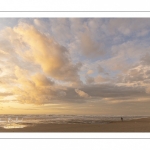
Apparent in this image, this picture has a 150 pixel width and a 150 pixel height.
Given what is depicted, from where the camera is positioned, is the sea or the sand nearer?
the sand

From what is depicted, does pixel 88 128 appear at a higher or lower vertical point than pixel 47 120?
lower

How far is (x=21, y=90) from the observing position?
10.5 metres

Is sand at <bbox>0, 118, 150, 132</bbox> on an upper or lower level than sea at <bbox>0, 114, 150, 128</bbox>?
lower

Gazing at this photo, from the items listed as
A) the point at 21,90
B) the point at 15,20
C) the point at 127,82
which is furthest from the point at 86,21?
the point at 21,90

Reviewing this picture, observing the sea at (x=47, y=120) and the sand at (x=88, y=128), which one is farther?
the sea at (x=47, y=120)

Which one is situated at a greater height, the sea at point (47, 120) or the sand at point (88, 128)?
the sea at point (47, 120)

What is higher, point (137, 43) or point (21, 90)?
point (137, 43)

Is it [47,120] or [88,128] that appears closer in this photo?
[88,128]
